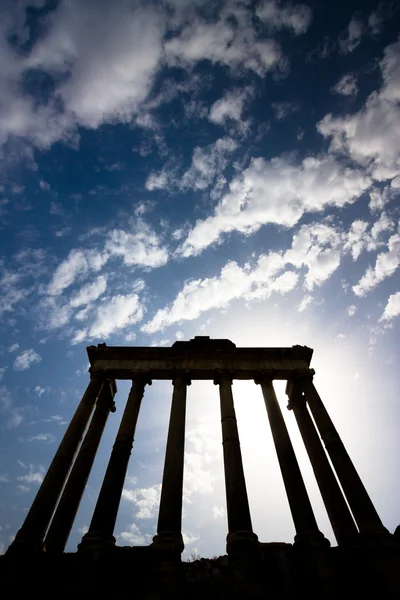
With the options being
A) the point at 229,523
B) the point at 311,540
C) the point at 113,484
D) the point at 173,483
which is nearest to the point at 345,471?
the point at 311,540

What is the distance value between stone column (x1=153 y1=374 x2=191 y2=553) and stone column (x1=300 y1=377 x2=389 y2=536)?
23.5ft

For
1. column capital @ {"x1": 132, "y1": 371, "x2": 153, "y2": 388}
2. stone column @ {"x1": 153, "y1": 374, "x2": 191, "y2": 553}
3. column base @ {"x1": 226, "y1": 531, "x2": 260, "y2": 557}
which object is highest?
column capital @ {"x1": 132, "y1": 371, "x2": 153, "y2": 388}

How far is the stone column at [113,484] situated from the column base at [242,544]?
4616 millimetres

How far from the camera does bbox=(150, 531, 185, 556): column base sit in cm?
1179

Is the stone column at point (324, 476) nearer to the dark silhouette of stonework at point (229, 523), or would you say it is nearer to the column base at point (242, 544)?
the dark silhouette of stonework at point (229, 523)

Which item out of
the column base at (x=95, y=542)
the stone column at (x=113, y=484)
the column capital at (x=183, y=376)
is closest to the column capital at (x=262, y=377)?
the column capital at (x=183, y=376)

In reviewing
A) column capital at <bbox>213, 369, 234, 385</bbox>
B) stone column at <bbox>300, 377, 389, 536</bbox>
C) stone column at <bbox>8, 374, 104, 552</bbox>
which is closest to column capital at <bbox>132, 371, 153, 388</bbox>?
stone column at <bbox>8, 374, 104, 552</bbox>

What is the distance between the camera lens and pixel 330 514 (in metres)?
14.3

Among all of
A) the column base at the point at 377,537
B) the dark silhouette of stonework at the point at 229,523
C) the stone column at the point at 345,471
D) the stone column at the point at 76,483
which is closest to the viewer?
the dark silhouette of stonework at the point at 229,523

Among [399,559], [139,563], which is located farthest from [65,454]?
[399,559]

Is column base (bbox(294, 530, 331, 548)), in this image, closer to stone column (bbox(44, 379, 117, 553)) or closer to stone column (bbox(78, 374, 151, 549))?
stone column (bbox(78, 374, 151, 549))

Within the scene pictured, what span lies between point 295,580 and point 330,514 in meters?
3.88

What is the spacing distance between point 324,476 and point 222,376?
7.02m

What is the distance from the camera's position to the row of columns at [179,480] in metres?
12.8
